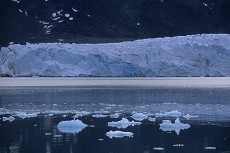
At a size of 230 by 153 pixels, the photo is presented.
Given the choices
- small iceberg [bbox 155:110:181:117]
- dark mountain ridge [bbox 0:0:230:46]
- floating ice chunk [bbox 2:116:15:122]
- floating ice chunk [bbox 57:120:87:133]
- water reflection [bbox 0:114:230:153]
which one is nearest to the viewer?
water reflection [bbox 0:114:230:153]

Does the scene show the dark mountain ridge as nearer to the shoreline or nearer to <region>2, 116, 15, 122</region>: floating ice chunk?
the shoreline

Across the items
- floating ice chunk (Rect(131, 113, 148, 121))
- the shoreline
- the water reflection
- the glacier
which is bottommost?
the shoreline

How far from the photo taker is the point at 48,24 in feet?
324

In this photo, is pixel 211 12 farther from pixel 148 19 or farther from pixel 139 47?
pixel 139 47

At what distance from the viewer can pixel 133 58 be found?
42.7 metres

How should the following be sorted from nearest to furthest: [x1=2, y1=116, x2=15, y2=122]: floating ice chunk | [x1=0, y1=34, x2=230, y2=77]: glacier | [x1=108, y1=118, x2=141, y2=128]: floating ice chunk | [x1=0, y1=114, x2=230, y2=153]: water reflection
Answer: [x1=0, y1=114, x2=230, y2=153]: water reflection, [x1=108, y1=118, x2=141, y2=128]: floating ice chunk, [x1=2, y1=116, x2=15, y2=122]: floating ice chunk, [x1=0, y1=34, x2=230, y2=77]: glacier

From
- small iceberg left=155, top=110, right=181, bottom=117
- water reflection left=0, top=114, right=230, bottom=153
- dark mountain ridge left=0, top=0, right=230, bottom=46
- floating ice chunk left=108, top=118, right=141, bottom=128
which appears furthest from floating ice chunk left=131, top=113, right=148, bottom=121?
dark mountain ridge left=0, top=0, right=230, bottom=46

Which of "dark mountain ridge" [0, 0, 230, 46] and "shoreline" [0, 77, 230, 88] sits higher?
"dark mountain ridge" [0, 0, 230, 46]

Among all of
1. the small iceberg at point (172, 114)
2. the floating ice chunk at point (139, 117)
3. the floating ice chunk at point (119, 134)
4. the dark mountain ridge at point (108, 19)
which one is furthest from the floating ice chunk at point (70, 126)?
the dark mountain ridge at point (108, 19)

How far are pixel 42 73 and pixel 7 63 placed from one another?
120 inches

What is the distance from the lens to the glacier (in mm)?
40906

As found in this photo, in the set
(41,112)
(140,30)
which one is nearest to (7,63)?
(41,112)

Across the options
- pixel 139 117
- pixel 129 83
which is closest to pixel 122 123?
pixel 139 117

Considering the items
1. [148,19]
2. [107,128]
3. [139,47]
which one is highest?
[148,19]
